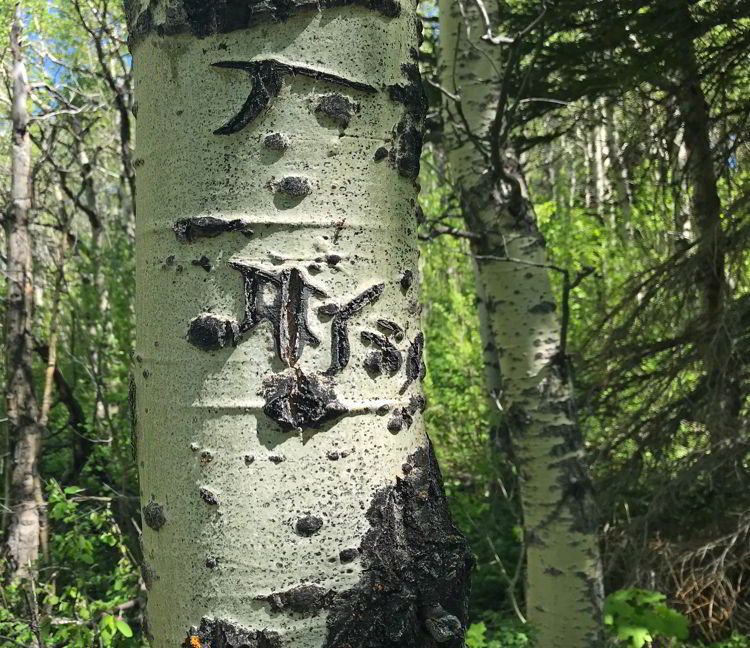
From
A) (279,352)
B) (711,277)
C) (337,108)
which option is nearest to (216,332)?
(279,352)

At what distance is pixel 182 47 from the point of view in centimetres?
82

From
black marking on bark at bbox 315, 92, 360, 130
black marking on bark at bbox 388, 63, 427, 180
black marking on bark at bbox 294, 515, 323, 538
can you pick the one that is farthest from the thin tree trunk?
black marking on bark at bbox 294, 515, 323, 538

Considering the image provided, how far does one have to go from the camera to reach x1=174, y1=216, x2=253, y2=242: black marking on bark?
0.78m

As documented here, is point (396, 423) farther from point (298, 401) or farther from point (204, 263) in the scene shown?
point (204, 263)

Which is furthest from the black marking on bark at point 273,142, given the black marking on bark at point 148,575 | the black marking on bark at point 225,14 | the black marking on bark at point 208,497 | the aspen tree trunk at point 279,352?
the black marking on bark at point 148,575

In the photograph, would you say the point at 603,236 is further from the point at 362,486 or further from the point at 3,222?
the point at 362,486

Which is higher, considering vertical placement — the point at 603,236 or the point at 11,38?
the point at 11,38

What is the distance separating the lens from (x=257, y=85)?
2.60 feet

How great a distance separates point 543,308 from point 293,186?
105 inches

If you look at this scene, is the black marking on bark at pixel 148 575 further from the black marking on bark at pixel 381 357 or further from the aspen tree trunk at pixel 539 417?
the aspen tree trunk at pixel 539 417

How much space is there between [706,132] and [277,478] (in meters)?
4.58

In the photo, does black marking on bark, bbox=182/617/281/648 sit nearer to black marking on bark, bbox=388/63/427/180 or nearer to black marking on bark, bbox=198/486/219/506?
black marking on bark, bbox=198/486/219/506

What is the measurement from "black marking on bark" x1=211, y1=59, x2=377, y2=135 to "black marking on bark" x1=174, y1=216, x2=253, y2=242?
0.32 feet

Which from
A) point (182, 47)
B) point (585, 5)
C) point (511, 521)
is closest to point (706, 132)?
point (585, 5)
